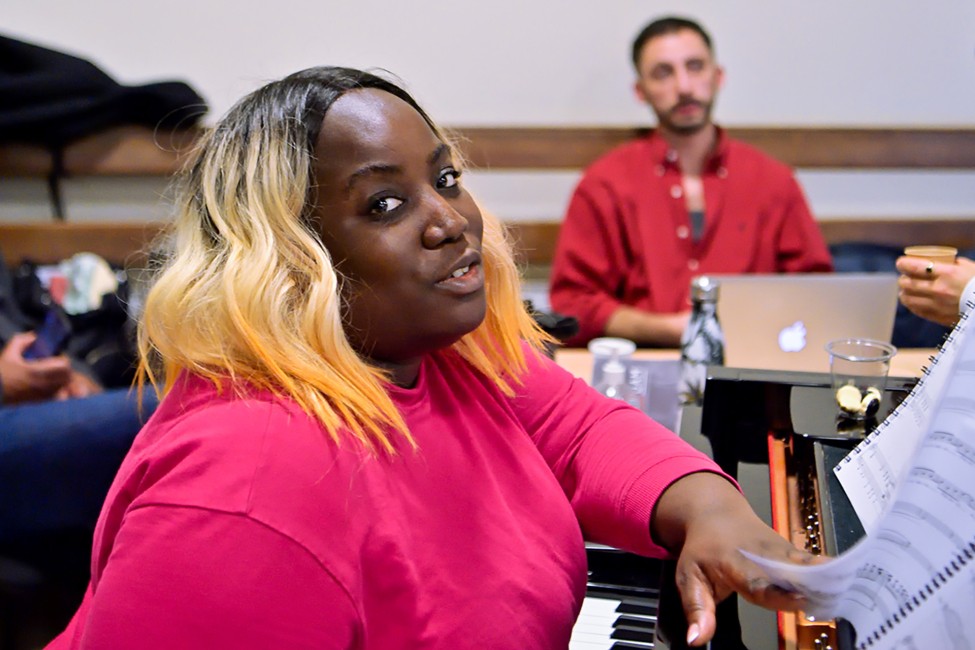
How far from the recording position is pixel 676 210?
237 centimetres

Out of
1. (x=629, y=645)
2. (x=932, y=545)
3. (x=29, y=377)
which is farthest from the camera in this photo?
(x=29, y=377)

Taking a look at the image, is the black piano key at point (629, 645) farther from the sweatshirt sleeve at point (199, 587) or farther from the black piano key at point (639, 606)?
the sweatshirt sleeve at point (199, 587)

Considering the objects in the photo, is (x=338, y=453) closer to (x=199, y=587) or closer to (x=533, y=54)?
(x=199, y=587)

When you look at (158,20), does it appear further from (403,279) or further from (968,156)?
(968,156)

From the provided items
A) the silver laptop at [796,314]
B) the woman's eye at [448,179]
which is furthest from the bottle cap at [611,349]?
the woman's eye at [448,179]

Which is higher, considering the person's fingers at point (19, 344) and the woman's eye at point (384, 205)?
the woman's eye at point (384, 205)

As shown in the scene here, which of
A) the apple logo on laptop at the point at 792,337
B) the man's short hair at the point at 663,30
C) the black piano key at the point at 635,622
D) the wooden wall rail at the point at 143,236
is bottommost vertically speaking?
the black piano key at the point at 635,622

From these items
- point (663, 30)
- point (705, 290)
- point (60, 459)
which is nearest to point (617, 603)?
point (705, 290)

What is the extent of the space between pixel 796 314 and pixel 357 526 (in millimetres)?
1022

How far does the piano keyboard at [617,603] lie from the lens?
0.99 m

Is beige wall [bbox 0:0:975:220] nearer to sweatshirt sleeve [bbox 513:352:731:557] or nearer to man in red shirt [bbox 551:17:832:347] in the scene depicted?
man in red shirt [bbox 551:17:832:347]

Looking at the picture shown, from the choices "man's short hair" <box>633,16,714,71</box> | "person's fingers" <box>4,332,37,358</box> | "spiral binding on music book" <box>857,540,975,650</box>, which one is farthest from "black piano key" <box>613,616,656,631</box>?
"man's short hair" <box>633,16,714,71</box>

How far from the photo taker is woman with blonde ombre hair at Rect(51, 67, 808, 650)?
2.12 feet

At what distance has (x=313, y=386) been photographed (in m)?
0.74
